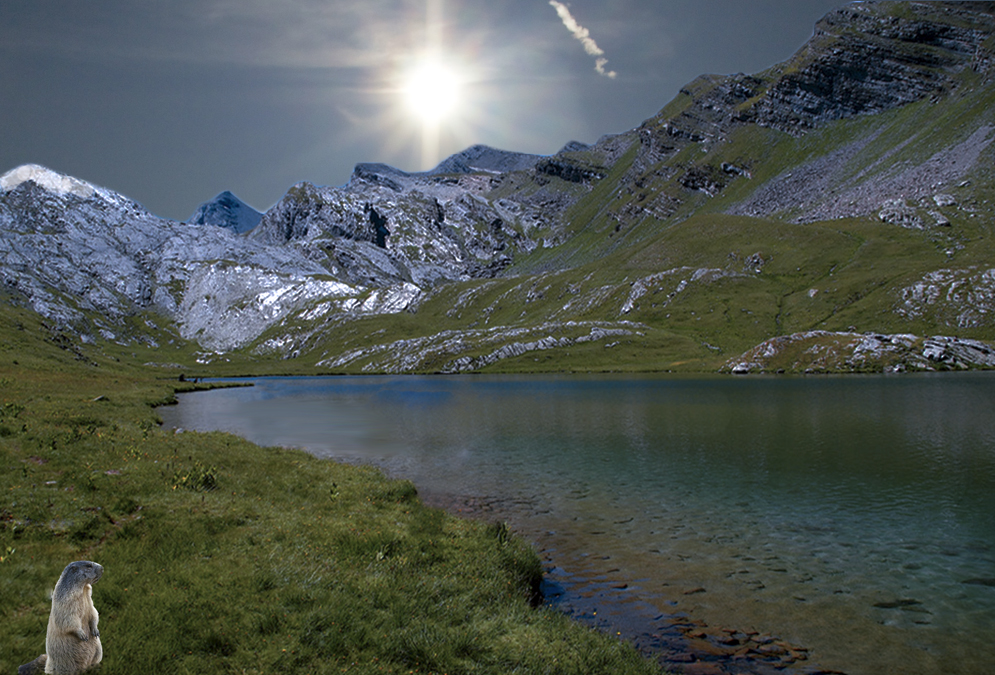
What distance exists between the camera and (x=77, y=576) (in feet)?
28.8

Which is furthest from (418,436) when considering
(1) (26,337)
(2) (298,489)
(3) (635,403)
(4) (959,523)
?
(1) (26,337)

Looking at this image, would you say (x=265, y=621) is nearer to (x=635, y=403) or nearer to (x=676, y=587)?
(x=676, y=587)

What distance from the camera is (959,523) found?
80.9ft

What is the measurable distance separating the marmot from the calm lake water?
13.3 meters

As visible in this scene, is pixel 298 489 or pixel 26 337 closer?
pixel 298 489

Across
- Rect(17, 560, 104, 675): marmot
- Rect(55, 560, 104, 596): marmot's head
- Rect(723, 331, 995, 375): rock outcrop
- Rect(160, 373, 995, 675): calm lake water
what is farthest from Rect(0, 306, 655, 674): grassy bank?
Rect(723, 331, 995, 375): rock outcrop

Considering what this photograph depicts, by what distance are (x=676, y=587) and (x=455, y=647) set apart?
10675 mm

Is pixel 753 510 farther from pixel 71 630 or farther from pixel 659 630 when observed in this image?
pixel 71 630

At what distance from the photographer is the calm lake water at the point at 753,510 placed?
1619 cm

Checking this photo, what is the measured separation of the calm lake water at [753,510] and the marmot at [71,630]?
524 inches

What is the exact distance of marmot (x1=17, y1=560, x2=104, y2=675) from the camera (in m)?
8.24

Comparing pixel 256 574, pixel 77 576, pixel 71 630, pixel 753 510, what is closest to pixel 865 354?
pixel 753 510

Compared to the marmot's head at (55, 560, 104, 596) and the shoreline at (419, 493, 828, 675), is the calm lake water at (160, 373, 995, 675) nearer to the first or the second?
the shoreline at (419, 493, 828, 675)

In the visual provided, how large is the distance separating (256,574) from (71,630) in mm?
4925
